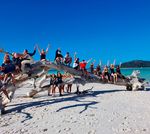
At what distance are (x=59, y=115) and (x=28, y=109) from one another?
1.94 metres

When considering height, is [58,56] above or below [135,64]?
below

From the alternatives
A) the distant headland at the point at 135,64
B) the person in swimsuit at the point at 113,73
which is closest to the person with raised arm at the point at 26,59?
the person in swimsuit at the point at 113,73

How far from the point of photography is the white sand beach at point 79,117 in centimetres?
909

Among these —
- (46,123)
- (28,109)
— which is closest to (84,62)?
(28,109)

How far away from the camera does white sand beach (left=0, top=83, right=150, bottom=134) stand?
9094 mm

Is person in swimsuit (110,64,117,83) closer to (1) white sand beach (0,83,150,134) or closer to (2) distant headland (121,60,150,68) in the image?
(1) white sand beach (0,83,150,134)

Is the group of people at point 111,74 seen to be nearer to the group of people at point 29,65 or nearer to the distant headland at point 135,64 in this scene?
the group of people at point 29,65

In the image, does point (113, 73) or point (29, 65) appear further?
point (113, 73)

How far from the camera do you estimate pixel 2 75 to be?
566 inches

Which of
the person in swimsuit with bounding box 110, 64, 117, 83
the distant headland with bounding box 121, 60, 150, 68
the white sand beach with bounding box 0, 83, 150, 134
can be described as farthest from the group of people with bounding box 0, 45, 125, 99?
the distant headland with bounding box 121, 60, 150, 68

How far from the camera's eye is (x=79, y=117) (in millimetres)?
10469

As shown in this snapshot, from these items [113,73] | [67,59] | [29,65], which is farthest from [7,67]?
[113,73]

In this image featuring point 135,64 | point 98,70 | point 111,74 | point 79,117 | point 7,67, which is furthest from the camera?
point 135,64

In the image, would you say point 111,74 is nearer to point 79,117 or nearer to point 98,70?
point 98,70
